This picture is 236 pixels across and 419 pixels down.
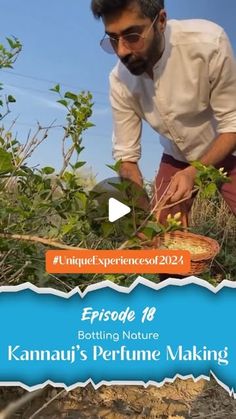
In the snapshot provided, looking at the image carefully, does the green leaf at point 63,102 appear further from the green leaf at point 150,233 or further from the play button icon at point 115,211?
the green leaf at point 150,233

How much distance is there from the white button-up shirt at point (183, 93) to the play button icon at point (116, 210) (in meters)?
0.52

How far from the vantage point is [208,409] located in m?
1.29

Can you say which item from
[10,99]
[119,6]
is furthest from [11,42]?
[119,6]

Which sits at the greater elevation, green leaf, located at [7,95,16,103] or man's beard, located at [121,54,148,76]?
man's beard, located at [121,54,148,76]

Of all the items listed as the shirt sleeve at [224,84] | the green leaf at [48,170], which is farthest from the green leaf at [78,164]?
the shirt sleeve at [224,84]

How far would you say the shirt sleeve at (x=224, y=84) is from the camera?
147 cm

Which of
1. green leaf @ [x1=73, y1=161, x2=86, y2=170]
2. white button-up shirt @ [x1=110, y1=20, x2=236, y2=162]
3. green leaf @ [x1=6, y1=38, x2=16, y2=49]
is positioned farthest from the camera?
white button-up shirt @ [x1=110, y1=20, x2=236, y2=162]

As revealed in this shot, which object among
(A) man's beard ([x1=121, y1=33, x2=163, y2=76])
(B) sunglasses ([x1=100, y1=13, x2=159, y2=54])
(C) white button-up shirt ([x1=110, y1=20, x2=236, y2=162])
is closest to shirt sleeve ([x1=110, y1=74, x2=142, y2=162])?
(C) white button-up shirt ([x1=110, y1=20, x2=236, y2=162])

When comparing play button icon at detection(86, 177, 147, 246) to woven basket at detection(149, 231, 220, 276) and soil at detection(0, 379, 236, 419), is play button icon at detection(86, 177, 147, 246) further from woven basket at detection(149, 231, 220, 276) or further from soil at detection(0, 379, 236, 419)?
soil at detection(0, 379, 236, 419)

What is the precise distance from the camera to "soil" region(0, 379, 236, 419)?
4.02 ft

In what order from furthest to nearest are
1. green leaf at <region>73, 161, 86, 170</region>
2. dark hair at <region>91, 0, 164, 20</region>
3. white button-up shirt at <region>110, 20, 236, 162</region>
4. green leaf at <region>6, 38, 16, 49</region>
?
white button-up shirt at <region>110, 20, 236, 162</region>, green leaf at <region>6, 38, 16, 49</region>, dark hair at <region>91, 0, 164, 20</region>, green leaf at <region>73, 161, 86, 170</region>

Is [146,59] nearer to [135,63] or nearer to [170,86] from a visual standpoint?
[135,63]

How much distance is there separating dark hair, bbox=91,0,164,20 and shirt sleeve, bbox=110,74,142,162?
0.37m

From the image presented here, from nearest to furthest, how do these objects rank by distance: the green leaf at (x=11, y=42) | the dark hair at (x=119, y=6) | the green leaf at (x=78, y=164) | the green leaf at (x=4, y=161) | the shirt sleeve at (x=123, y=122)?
the green leaf at (x=4, y=161) → the green leaf at (x=78, y=164) → the dark hair at (x=119, y=6) → the green leaf at (x=11, y=42) → the shirt sleeve at (x=123, y=122)
